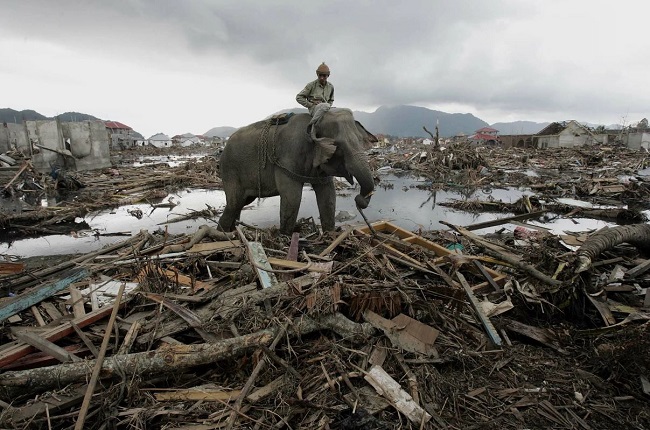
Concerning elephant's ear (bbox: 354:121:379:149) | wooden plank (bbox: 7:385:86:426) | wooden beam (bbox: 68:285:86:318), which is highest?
elephant's ear (bbox: 354:121:379:149)

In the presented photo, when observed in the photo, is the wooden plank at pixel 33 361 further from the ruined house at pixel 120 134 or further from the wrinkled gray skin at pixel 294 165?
the ruined house at pixel 120 134

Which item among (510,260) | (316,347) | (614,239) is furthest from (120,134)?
(614,239)

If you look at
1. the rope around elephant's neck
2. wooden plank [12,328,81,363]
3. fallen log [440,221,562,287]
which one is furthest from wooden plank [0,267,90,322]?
fallen log [440,221,562,287]

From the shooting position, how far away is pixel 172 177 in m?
15.9

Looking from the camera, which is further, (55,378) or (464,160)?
(464,160)

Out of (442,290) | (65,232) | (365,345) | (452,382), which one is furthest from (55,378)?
(65,232)

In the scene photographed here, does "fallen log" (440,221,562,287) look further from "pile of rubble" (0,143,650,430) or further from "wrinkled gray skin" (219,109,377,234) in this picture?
"wrinkled gray skin" (219,109,377,234)

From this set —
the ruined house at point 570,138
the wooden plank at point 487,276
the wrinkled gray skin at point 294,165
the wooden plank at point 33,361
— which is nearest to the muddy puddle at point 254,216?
the wrinkled gray skin at point 294,165

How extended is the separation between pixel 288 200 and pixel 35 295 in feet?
11.6

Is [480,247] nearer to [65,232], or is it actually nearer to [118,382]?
[118,382]

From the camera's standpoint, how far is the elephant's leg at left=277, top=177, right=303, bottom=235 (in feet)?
19.4

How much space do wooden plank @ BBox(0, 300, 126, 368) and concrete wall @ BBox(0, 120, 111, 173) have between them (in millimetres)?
19489

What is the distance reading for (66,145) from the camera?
19.8m

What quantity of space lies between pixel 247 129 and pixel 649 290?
21.4 feet
